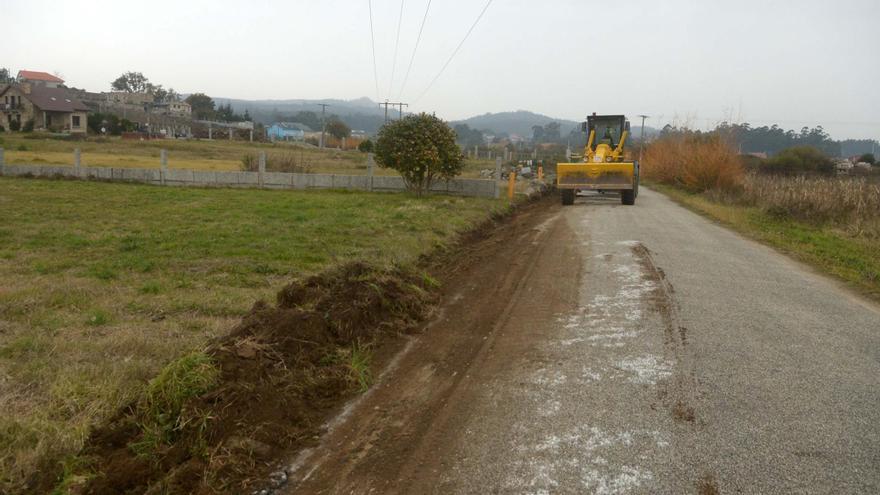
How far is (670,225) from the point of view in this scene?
16.6 m

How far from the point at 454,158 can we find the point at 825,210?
36.8ft

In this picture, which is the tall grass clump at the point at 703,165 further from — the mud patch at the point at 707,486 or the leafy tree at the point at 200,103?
the leafy tree at the point at 200,103

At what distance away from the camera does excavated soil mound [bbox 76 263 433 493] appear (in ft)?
12.8

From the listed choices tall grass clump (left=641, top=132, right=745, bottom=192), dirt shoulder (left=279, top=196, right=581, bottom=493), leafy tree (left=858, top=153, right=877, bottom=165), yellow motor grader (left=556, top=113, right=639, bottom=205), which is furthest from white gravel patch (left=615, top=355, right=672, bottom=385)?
leafy tree (left=858, top=153, right=877, bottom=165)

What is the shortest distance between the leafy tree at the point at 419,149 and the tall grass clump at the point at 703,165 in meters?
13.8

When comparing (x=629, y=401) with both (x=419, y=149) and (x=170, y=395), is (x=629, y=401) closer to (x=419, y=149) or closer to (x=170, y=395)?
(x=170, y=395)

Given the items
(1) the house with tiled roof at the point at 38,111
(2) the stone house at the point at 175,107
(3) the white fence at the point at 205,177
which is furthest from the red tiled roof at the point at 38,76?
(3) the white fence at the point at 205,177

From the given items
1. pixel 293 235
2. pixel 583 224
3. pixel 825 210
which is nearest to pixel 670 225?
pixel 583 224

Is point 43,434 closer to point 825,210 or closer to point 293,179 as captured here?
point 825,210

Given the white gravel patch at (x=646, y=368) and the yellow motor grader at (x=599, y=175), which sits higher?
the yellow motor grader at (x=599, y=175)

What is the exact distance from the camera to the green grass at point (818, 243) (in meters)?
10.8

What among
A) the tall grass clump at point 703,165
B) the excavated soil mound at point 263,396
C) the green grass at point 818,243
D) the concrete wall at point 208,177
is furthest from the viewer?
the tall grass clump at point 703,165

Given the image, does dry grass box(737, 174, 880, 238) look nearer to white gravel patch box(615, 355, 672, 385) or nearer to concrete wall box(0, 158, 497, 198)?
concrete wall box(0, 158, 497, 198)

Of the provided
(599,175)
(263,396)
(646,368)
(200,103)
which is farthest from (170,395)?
(200,103)
